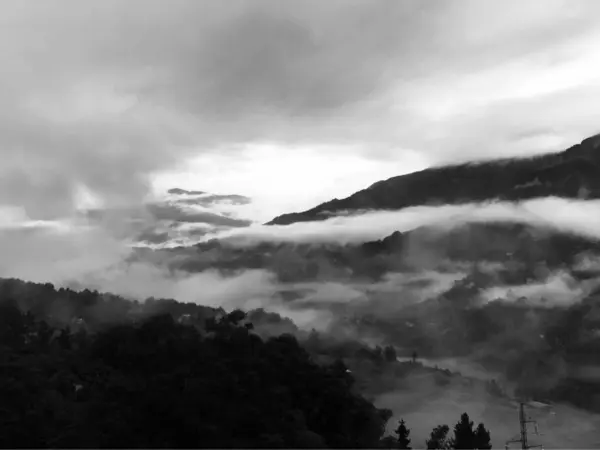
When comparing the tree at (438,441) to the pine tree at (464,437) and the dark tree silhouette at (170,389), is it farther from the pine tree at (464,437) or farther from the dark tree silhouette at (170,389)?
the dark tree silhouette at (170,389)

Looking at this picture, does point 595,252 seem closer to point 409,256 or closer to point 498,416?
point 409,256

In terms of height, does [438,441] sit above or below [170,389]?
below

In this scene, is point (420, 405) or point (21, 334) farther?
point (420, 405)

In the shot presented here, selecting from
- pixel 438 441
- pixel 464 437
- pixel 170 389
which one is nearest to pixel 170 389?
pixel 170 389

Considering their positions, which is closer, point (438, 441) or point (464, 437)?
point (464, 437)

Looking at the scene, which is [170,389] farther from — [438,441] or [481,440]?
[438,441]

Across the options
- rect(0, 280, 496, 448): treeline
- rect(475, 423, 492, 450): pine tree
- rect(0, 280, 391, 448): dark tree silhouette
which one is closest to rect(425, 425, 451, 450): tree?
rect(475, 423, 492, 450): pine tree

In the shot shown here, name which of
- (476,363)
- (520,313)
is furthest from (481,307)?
(476,363)

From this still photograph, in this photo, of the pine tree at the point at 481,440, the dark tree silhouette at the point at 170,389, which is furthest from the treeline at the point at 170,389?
the pine tree at the point at 481,440

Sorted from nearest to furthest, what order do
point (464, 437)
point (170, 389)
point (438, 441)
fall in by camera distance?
1. point (170, 389)
2. point (464, 437)
3. point (438, 441)
